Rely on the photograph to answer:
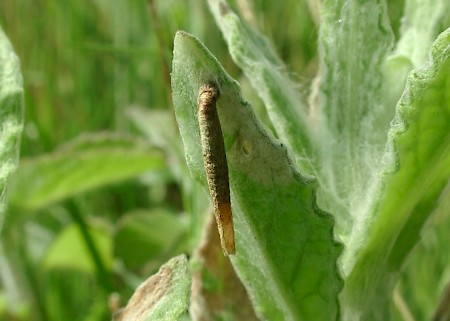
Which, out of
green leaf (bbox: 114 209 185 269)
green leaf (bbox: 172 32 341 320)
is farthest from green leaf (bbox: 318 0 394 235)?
green leaf (bbox: 114 209 185 269)

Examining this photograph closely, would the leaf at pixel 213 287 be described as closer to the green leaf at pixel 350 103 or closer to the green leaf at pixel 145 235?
the green leaf at pixel 350 103

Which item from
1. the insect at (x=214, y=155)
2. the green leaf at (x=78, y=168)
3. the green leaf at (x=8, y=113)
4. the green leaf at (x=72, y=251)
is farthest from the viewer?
the green leaf at (x=72, y=251)

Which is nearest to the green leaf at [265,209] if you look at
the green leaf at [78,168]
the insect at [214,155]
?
the insect at [214,155]

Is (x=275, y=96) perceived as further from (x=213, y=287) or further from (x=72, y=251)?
(x=72, y=251)

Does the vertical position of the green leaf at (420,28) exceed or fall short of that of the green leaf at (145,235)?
it exceeds it

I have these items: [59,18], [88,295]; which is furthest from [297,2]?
[88,295]

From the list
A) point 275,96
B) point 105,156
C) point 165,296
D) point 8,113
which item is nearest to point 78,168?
point 105,156

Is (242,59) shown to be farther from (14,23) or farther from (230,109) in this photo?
(14,23)
